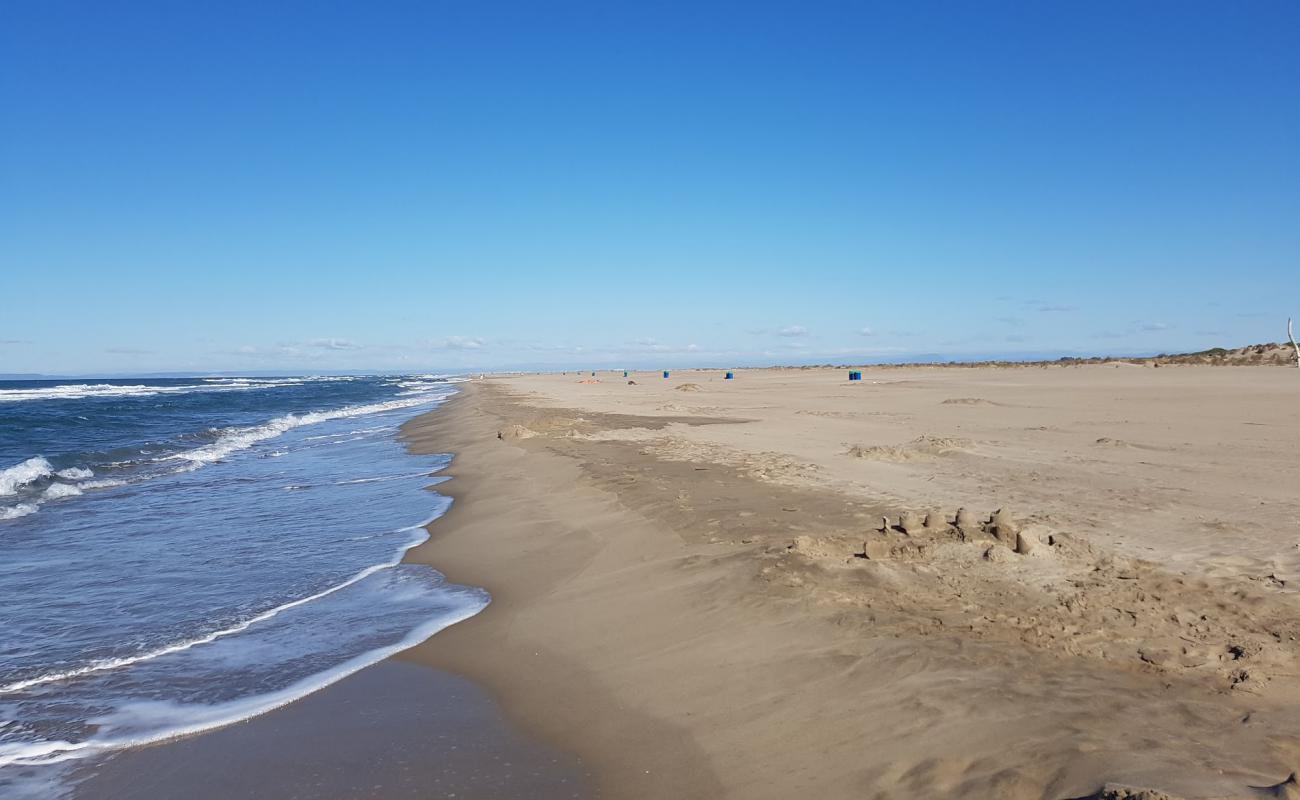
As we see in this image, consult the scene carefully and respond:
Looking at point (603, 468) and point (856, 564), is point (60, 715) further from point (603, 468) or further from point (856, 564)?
point (603, 468)

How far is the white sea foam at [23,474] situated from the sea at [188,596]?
2.5 inches

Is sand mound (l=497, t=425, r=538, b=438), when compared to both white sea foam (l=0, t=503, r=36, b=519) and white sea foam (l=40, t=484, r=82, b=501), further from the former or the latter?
white sea foam (l=0, t=503, r=36, b=519)

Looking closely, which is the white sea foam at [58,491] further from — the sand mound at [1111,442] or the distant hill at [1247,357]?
the distant hill at [1247,357]

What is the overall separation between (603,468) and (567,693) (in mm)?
8719

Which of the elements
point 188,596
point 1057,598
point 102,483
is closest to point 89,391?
point 102,483

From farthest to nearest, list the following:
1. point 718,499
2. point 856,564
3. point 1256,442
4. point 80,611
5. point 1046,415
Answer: point 1046,415 < point 1256,442 < point 718,499 < point 80,611 < point 856,564

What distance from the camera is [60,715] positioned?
5098 mm

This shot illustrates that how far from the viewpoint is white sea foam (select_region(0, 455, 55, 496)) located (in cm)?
1547

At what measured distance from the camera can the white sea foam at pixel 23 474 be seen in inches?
609

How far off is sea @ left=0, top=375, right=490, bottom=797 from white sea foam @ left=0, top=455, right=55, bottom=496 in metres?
0.06

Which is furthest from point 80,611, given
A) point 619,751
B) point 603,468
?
point 603,468

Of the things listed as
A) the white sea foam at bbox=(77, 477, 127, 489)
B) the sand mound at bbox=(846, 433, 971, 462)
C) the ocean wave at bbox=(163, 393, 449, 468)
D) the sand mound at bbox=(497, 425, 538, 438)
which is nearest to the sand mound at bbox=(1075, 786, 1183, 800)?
the sand mound at bbox=(846, 433, 971, 462)

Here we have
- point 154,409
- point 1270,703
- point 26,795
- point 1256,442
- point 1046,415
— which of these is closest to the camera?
point 1270,703

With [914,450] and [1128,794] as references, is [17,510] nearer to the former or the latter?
[914,450]
